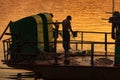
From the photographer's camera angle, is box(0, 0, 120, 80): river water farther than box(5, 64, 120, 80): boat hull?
Yes

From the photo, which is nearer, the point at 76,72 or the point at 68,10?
the point at 76,72

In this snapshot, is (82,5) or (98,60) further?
(82,5)

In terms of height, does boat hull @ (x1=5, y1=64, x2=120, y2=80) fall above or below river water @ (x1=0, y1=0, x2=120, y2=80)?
below

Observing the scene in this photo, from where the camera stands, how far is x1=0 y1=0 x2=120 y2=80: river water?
2943 centimetres

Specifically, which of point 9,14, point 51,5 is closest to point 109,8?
point 51,5

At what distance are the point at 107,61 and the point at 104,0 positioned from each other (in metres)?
21.9

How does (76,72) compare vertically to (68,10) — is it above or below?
below

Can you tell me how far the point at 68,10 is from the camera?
32.9 metres

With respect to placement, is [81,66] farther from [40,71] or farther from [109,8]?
[109,8]

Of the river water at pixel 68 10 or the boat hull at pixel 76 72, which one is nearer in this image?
the boat hull at pixel 76 72

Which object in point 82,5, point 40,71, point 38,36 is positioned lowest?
point 40,71

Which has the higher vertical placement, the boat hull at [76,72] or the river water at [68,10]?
the river water at [68,10]

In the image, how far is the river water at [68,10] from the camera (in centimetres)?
2943

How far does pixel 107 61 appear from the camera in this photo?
12.9m
